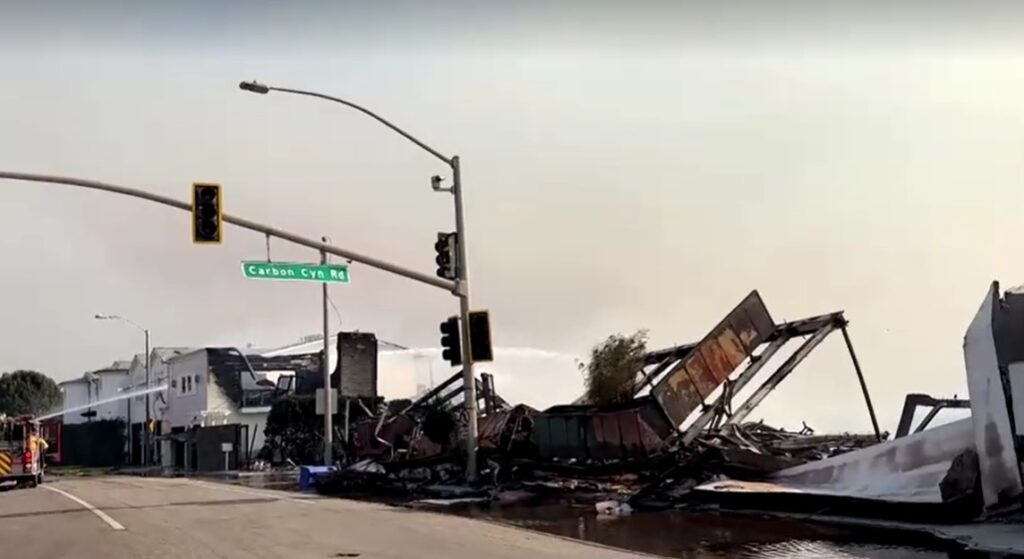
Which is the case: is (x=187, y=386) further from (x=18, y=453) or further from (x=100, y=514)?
(x=100, y=514)

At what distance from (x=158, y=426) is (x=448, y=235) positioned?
1795 inches

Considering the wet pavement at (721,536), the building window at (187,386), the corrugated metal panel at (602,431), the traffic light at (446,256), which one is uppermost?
the traffic light at (446,256)

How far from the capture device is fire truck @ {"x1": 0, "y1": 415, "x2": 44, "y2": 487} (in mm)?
35844

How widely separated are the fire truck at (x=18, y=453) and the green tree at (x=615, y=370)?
22453mm

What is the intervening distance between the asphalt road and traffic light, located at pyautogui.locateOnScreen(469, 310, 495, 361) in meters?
4.57

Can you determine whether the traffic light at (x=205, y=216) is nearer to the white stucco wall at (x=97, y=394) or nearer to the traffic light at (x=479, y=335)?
the traffic light at (x=479, y=335)

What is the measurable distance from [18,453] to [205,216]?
72.8 feet

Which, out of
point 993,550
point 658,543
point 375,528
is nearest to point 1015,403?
point 993,550

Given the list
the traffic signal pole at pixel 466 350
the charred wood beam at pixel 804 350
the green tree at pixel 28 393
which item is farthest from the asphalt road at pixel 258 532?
the green tree at pixel 28 393

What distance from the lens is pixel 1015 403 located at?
12.8 meters

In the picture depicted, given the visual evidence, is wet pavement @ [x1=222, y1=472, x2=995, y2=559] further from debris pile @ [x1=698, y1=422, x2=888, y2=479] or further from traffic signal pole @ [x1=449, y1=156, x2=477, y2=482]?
traffic signal pole @ [x1=449, y1=156, x2=477, y2=482]

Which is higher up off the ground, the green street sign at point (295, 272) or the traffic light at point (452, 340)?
the green street sign at point (295, 272)

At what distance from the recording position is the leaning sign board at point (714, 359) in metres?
22.2

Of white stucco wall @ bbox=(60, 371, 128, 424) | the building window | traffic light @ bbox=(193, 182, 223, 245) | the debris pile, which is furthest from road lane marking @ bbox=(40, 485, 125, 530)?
white stucco wall @ bbox=(60, 371, 128, 424)
